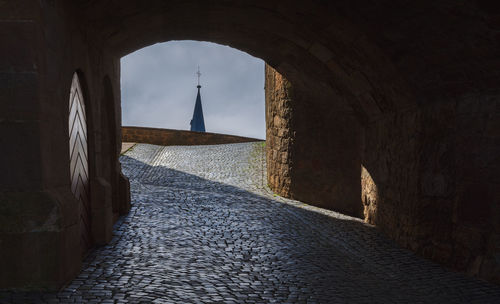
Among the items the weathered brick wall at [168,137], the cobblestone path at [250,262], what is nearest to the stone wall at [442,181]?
the cobblestone path at [250,262]

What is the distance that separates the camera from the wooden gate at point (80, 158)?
175 inches

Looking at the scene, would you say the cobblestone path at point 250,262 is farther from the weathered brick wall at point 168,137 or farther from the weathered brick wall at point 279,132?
the weathered brick wall at point 168,137

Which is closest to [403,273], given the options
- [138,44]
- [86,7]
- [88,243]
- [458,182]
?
[458,182]

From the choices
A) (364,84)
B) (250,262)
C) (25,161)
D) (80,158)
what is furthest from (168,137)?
(25,161)

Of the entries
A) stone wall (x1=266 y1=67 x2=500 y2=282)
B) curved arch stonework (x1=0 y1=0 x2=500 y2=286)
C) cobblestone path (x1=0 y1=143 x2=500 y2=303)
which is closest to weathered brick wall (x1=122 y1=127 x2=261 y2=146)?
cobblestone path (x1=0 y1=143 x2=500 y2=303)

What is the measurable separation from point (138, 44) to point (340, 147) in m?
4.67

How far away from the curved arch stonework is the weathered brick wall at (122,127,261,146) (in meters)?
13.0

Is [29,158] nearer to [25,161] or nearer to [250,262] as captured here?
[25,161]

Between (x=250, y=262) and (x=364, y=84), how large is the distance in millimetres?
3357

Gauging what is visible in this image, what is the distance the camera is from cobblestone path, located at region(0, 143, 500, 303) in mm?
3482

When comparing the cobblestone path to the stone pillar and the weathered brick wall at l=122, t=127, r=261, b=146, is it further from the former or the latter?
the weathered brick wall at l=122, t=127, r=261, b=146

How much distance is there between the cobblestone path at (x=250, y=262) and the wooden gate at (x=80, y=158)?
0.39 m

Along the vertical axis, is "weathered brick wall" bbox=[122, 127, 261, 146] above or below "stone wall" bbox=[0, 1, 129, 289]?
above

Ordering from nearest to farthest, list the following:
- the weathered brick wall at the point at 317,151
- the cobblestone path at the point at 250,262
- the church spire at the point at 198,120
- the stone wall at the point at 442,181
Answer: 1. the cobblestone path at the point at 250,262
2. the stone wall at the point at 442,181
3. the weathered brick wall at the point at 317,151
4. the church spire at the point at 198,120
